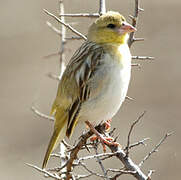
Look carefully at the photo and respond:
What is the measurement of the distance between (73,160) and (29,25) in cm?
932

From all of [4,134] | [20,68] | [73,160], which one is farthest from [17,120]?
[73,160]

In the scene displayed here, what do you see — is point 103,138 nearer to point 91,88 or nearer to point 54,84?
point 91,88

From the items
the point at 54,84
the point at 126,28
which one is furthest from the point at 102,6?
the point at 54,84

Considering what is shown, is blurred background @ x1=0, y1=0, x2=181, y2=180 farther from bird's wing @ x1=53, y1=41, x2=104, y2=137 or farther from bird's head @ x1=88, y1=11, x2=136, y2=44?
bird's wing @ x1=53, y1=41, x2=104, y2=137

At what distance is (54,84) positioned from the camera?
11.6m

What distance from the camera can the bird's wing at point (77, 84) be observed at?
5.03m

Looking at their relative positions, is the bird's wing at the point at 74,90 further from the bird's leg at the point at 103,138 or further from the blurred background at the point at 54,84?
the blurred background at the point at 54,84

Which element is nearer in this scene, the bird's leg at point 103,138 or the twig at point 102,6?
the bird's leg at point 103,138

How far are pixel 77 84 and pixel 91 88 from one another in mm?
125

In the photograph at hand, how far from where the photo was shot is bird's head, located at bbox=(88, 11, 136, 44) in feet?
17.2

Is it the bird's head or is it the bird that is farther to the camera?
the bird's head

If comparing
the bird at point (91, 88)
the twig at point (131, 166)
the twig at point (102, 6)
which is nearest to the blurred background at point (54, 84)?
the twig at point (102, 6)

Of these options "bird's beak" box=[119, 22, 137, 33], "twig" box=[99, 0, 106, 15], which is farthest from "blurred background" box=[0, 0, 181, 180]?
"bird's beak" box=[119, 22, 137, 33]

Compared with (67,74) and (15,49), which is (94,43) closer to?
(67,74)
